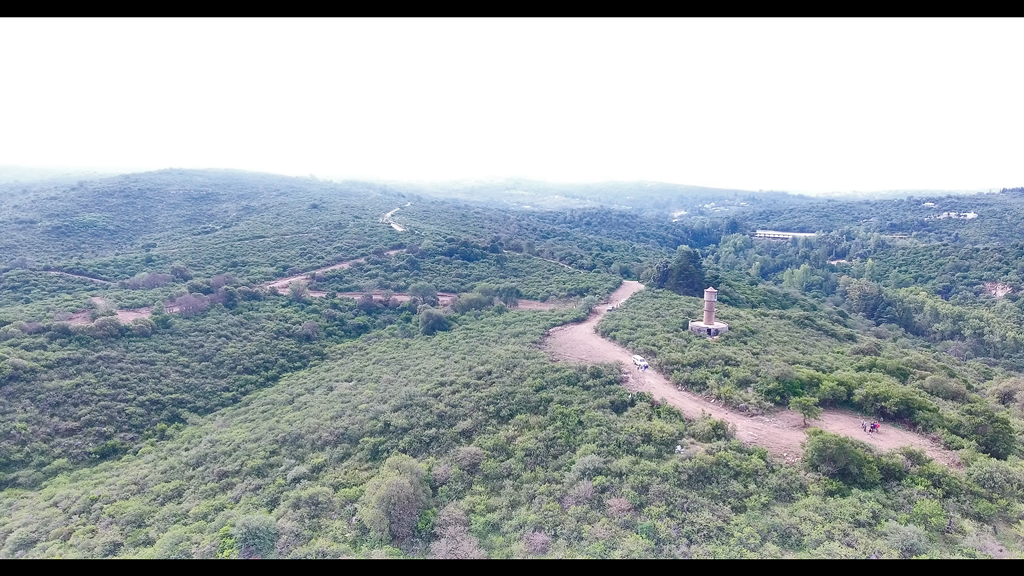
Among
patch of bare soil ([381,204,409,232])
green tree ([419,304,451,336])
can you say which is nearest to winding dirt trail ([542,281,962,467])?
green tree ([419,304,451,336])

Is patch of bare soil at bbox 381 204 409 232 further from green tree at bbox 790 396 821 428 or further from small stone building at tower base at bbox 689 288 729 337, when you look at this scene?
green tree at bbox 790 396 821 428

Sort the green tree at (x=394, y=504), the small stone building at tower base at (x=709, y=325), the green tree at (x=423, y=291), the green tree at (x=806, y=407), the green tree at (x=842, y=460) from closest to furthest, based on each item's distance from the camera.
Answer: the green tree at (x=394, y=504), the green tree at (x=842, y=460), the green tree at (x=806, y=407), the small stone building at tower base at (x=709, y=325), the green tree at (x=423, y=291)

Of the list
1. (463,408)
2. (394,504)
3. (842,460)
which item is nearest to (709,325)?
(842,460)

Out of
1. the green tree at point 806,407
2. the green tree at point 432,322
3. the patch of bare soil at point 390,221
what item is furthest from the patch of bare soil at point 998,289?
the patch of bare soil at point 390,221

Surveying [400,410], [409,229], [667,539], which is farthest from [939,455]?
[409,229]

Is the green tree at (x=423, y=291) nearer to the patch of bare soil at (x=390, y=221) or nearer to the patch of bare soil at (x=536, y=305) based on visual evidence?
the patch of bare soil at (x=536, y=305)

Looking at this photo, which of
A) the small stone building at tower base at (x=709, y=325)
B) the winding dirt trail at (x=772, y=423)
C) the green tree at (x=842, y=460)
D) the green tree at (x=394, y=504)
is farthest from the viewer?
the small stone building at tower base at (x=709, y=325)
